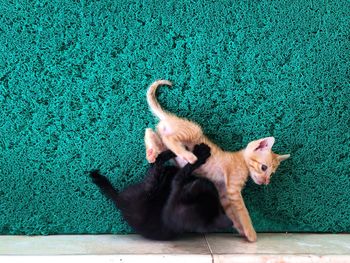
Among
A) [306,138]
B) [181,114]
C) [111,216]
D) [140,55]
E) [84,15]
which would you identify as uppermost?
[84,15]

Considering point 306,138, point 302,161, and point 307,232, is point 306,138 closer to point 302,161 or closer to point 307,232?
point 302,161

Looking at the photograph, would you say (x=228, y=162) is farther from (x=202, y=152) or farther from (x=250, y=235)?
(x=250, y=235)

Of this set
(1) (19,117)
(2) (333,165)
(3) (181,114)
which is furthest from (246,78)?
(1) (19,117)

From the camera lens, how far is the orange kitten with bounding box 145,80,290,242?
104 cm

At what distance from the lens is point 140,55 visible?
112 cm

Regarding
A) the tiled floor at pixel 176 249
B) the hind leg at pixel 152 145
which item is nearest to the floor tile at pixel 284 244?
the tiled floor at pixel 176 249

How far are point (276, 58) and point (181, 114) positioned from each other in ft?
0.99

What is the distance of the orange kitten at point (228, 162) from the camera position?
1.04 m

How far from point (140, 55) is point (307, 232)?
2.22 ft

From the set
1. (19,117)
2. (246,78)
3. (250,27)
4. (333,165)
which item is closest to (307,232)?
(333,165)

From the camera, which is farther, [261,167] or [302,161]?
[302,161]

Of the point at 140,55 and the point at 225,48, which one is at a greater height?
the point at 140,55

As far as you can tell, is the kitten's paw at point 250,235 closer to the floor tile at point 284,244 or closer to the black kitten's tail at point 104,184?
the floor tile at point 284,244

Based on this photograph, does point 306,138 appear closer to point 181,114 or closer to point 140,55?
point 181,114
